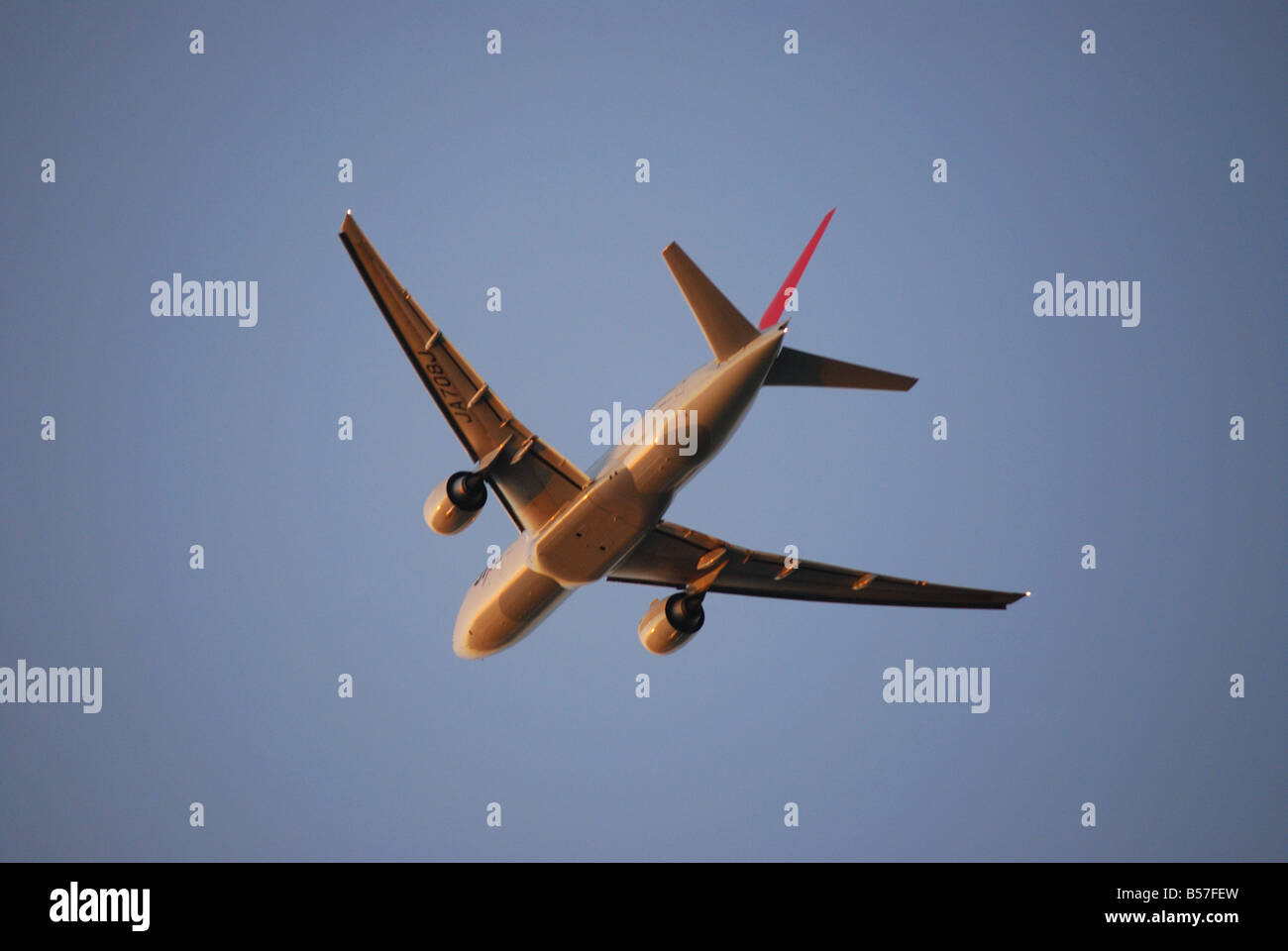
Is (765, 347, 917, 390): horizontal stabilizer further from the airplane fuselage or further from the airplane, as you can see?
the airplane fuselage

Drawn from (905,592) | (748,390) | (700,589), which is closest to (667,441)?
(748,390)

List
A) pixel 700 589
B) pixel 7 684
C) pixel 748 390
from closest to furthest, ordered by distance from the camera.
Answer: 1. pixel 748 390
2. pixel 700 589
3. pixel 7 684

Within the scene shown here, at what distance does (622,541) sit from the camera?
2609 cm

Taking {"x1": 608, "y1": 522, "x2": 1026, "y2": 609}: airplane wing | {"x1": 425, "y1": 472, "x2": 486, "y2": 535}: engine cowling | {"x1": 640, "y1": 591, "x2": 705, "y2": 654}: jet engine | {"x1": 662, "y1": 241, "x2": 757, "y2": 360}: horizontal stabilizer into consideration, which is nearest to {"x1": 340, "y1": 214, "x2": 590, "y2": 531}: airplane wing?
{"x1": 425, "y1": 472, "x2": 486, "y2": 535}: engine cowling

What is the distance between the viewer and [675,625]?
→ 96.3 feet

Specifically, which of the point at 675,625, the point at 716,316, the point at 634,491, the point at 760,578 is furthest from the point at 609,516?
the point at 760,578

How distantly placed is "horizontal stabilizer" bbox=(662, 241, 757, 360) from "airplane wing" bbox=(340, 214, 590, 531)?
4.16 meters

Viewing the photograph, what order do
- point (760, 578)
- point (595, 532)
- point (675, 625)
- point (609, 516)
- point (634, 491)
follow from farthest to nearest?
point (760, 578)
point (675, 625)
point (595, 532)
point (609, 516)
point (634, 491)

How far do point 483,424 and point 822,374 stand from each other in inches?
255

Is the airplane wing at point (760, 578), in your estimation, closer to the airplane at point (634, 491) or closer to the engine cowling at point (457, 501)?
the airplane at point (634, 491)

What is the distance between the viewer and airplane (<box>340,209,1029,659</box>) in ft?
76.9

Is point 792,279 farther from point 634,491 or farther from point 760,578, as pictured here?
point 760,578

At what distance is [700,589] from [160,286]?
15439 millimetres

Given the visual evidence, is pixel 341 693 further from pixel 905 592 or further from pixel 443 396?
pixel 905 592
